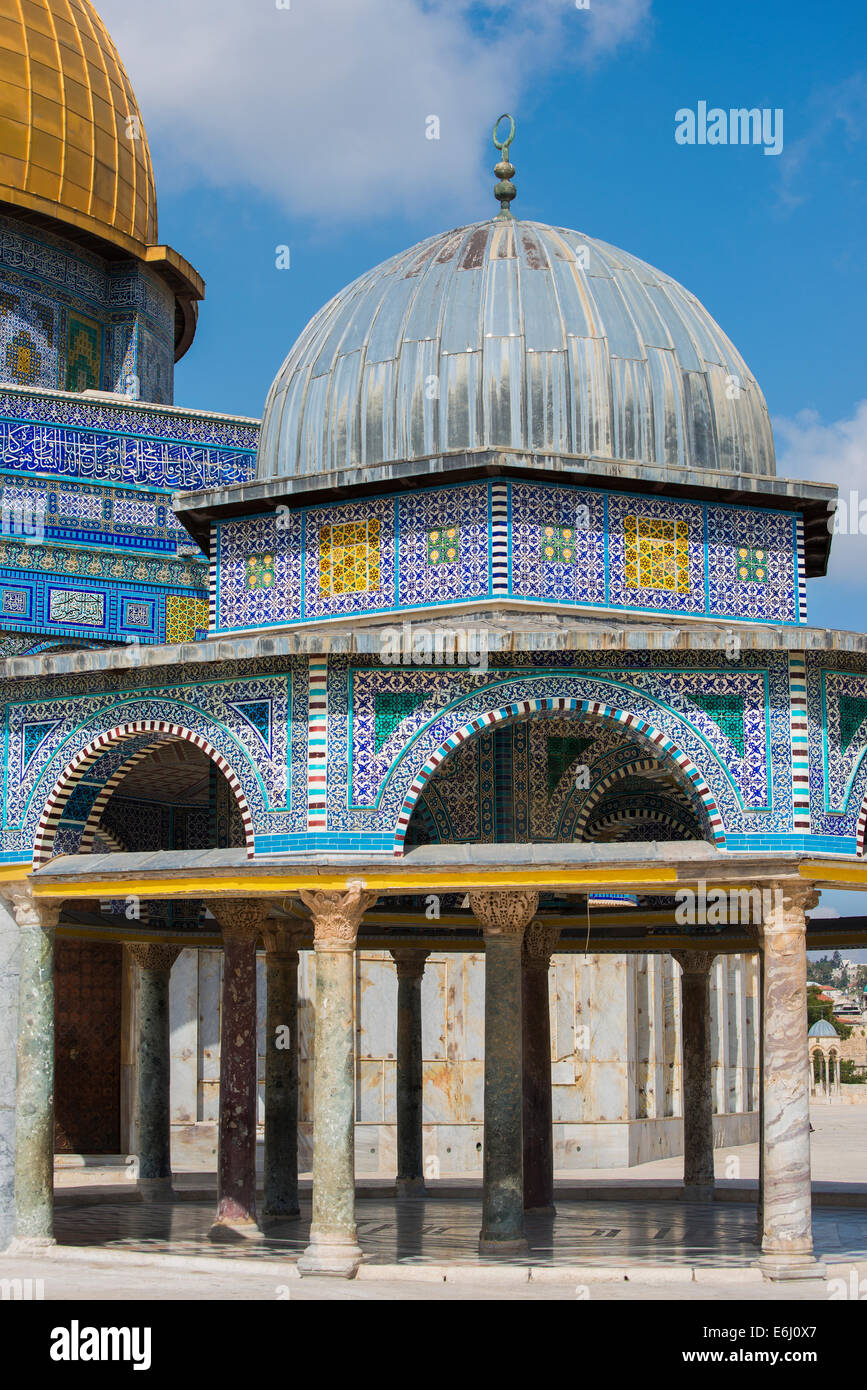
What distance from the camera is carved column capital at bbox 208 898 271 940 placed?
15.0 m

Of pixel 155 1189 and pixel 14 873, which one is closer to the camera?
pixel 14 873

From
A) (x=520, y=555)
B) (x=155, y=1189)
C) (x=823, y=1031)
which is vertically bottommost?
(x=823, y=1031)

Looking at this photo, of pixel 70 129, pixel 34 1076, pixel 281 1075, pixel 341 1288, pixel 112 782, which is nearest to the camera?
pixel 341 1288

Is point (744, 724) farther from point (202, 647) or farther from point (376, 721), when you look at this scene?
point (202, 647)

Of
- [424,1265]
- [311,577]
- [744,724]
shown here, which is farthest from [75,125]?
[424,1265]

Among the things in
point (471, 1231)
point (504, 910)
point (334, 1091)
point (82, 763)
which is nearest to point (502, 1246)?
point (334, 1091)

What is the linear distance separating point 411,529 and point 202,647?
7.06ft

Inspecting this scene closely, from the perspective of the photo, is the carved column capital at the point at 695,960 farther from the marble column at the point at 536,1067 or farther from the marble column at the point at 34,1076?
the marble column at the point at 34,1076

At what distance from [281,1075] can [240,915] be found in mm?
2055

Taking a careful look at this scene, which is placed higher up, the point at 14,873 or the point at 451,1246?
the point at 14,873

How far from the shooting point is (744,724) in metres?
12.4

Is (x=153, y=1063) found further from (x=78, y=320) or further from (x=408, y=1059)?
(x=78, y=320)

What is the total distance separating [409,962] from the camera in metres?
19.0

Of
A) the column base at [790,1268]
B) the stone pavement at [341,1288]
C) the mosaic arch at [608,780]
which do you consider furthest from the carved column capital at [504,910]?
the column base at [790,1268]
